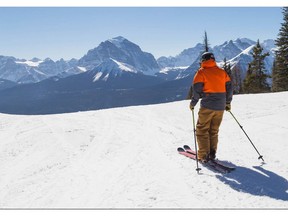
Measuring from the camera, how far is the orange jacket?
7562 millimetres

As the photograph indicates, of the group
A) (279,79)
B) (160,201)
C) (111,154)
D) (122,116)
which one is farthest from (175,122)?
(279,79)

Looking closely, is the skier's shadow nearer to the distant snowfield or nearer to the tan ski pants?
the distant snowfield

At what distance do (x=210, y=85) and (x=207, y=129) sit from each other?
106 cm

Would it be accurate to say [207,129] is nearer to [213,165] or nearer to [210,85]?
[213,165]

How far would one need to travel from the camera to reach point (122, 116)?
1627 cm

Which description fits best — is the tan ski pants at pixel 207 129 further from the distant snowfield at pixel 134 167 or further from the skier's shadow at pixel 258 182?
the skier's shadow at pixel 258 182

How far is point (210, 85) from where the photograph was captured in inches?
299

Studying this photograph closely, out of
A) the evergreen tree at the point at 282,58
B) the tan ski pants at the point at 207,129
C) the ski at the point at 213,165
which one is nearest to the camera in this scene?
the ski at the point at 213,165

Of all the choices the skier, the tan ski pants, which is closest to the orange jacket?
the skier

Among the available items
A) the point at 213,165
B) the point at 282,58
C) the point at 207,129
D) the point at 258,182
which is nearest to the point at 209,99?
the point at 207,129

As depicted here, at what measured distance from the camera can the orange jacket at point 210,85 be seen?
7.56 metres

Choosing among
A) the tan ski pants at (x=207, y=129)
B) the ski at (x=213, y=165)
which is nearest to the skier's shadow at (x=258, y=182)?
the ski at (x=213, y=165)

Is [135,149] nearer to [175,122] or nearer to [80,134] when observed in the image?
[80,134]

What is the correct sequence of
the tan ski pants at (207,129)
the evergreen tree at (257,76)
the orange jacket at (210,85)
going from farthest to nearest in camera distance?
the evergreen tree at (257,76), the tan ski pants at (207,129), the orange jacket at (210,85)
